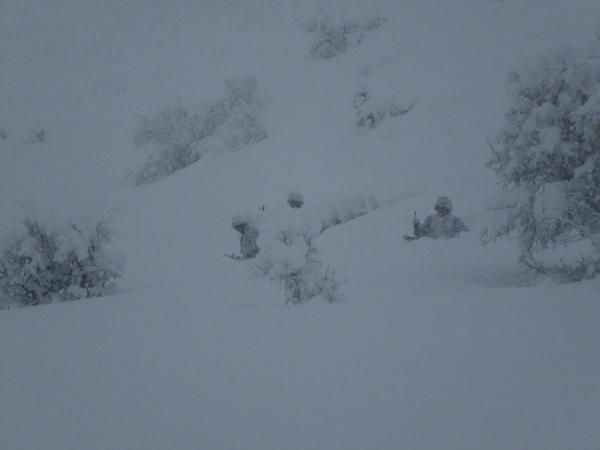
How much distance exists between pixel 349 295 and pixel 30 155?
14.1 m

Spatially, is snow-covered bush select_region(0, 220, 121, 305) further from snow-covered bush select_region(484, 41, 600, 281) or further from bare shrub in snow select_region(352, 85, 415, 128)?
bare shrub in snow select_region(352, 85, 415, 128)

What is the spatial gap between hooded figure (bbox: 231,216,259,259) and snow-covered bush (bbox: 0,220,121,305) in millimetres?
1805

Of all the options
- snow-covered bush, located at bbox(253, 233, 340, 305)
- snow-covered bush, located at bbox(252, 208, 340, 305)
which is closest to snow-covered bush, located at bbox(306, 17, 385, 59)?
snow-covered bush, located at bbox(252, 208, 340, 305)

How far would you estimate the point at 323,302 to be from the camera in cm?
314

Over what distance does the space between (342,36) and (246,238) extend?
1040 cm

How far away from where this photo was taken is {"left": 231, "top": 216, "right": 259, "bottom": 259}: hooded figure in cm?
571

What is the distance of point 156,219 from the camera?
882 centimetres

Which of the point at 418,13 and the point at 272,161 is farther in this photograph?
the point at 418,13

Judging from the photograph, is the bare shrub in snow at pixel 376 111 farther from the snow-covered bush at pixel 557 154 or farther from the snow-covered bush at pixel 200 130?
the snow-covered bush at pixel 557 154

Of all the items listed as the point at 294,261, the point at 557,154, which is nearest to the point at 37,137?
the point at 294,261

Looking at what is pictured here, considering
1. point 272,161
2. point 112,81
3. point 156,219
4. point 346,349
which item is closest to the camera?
point 346,349

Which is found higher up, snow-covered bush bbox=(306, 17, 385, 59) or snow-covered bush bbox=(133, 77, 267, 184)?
snow-covered bush bbox=(306, 17, 385, 59)

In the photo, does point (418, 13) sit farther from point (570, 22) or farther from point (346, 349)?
point (346, 349)

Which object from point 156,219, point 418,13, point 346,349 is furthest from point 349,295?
point 418,13
